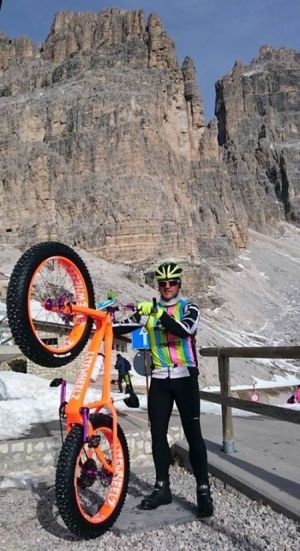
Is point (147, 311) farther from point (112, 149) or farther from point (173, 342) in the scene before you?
point (112, 149)

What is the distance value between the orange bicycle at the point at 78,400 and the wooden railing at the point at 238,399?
1299 millimetres

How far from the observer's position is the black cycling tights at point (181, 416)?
4578 millimetres

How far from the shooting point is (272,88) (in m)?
178

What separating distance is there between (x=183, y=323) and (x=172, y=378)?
1.60ft

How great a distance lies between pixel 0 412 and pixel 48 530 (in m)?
6.18

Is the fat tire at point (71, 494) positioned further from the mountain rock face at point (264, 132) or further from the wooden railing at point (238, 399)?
the mountain rock face at point (264, 132)

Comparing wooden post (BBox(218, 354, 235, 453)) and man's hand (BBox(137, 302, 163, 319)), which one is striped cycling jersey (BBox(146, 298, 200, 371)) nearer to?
man's hand (BBox(137, 302, 163, 319))

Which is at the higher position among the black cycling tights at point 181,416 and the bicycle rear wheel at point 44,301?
the bicycle rear wheel at point 44,301

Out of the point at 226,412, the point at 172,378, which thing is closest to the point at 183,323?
the point at 172,378

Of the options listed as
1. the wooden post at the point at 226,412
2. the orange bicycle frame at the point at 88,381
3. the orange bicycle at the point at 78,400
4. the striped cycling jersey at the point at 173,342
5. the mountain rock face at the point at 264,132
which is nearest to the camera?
the orange bicycle at the point at 78,400

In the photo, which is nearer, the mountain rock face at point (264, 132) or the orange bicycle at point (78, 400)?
the orange bicycle at point (78, 400)

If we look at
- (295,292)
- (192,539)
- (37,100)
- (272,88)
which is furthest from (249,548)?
(272,88)

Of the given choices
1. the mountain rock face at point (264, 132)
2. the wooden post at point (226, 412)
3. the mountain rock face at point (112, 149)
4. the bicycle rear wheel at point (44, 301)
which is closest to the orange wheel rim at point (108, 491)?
the bicycle rear wheel at point (44, 301)

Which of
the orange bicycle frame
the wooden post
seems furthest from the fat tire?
the wooden post
